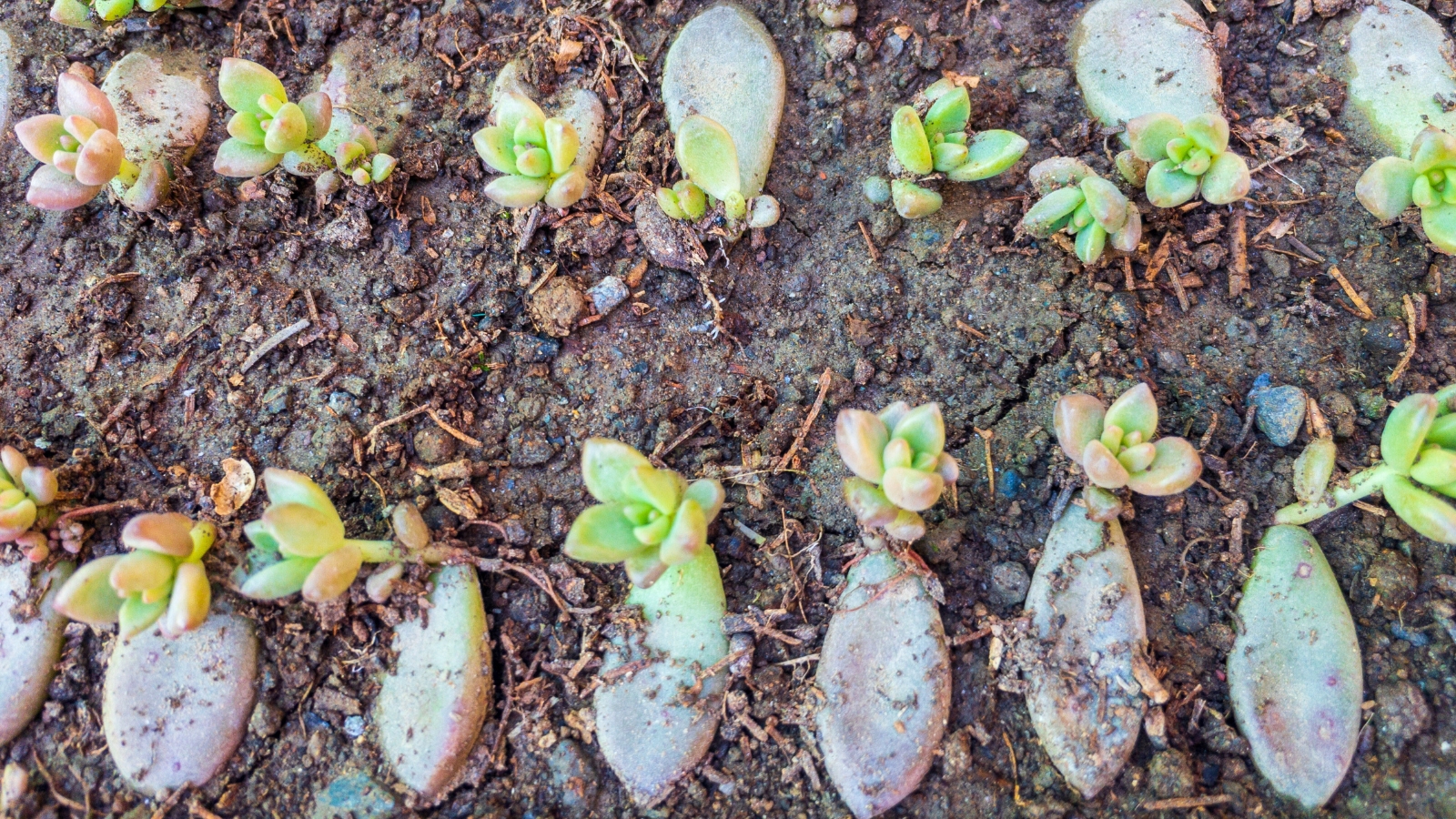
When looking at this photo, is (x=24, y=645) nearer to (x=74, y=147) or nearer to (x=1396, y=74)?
(x=74, y=147)

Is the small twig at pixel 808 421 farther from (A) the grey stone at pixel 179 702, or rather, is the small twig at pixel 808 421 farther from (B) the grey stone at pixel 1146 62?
(A) the grey stone at pixel 179 702

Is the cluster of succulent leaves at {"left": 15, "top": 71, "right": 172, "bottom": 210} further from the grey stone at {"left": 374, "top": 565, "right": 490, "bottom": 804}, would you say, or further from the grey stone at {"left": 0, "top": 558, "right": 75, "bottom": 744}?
the grey stone at {"left": 374, "top": 565, "right": 490, "bottom": 804}

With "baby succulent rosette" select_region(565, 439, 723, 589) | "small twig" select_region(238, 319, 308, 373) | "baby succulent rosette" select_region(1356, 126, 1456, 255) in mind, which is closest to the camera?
"baby succulent rosette" select_region(565, 439, 723, 589)

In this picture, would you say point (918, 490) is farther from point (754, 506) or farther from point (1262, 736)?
point (1262, 736)

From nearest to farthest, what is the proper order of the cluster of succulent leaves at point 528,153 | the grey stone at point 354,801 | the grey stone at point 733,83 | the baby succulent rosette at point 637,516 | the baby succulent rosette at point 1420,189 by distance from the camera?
the baby succulent rosette at point 637,516
the grey stone at point 354,801
the baby succulent rosette at point 1420,189
the cluster of succulent leaves at point 528,153
the grey stone at point 733,83

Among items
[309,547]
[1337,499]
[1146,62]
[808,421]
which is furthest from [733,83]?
[1337,499]

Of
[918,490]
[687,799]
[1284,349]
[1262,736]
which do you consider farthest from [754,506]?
[1284,349]

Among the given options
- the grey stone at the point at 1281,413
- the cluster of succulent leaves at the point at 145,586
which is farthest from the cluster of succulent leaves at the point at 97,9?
the grey stone at the point at 1281,413

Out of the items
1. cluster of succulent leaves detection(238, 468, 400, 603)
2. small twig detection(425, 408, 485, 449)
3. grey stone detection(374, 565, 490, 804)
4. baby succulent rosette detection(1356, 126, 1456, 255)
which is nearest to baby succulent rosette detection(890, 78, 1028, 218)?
baby succulent rosette detection(1356, 126, 1456, 255)
